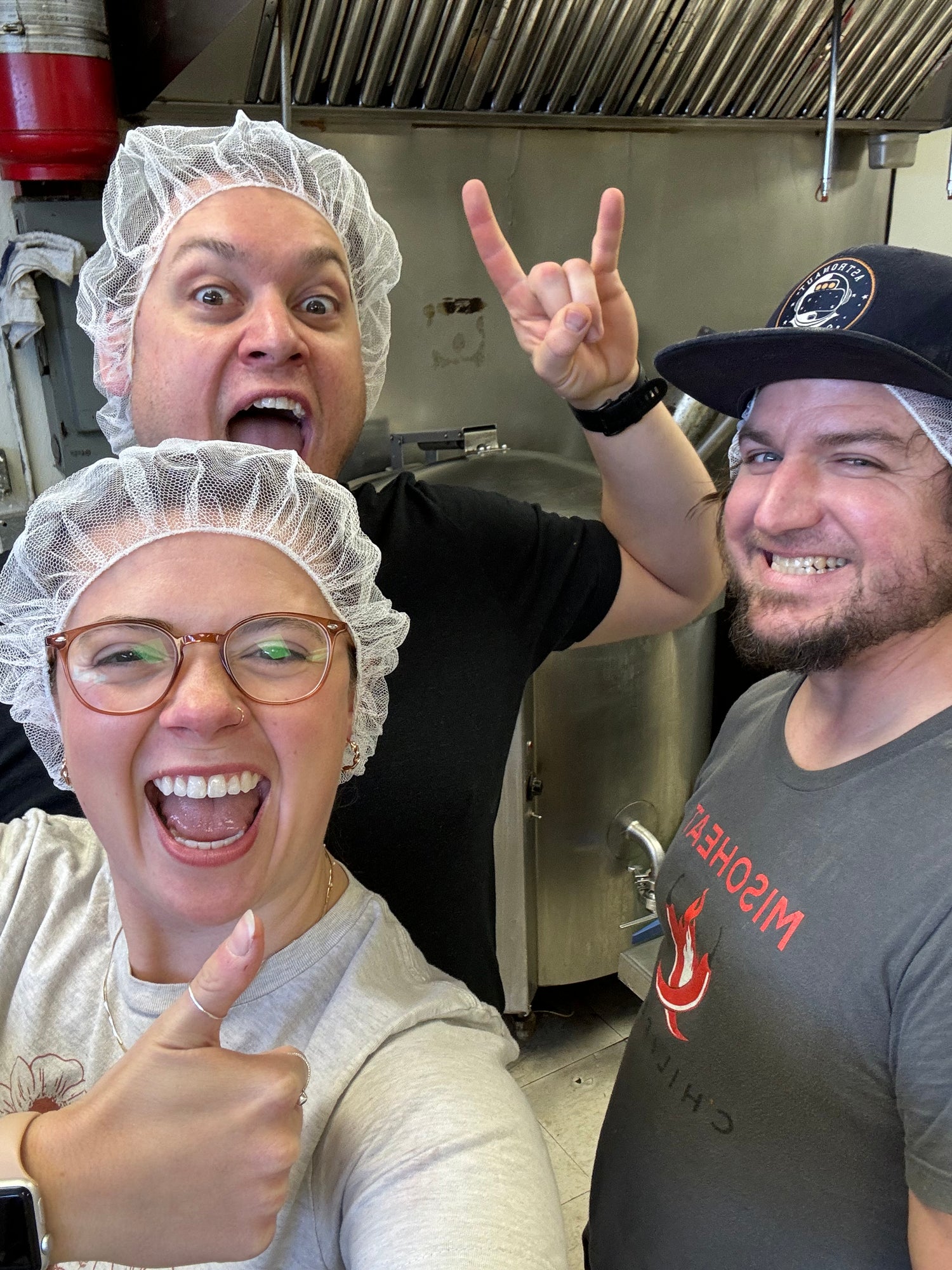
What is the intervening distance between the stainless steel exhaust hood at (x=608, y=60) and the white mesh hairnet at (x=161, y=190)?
3.38 ft

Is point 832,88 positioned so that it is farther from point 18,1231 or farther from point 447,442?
point 18,1231

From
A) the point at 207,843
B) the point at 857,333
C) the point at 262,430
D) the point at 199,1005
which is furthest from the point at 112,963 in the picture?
the point at 857,333

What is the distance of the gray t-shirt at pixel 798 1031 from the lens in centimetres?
91

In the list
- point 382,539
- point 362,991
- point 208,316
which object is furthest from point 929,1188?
point 208,316

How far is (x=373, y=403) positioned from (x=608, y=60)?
151 cm

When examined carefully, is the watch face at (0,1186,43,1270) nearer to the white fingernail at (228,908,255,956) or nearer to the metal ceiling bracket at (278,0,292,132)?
the white fingernail at (228,908,255,956)

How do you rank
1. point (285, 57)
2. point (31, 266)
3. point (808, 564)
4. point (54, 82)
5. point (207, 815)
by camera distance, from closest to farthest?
point (207, 815) → point (808, 564) → point (54, 82) → point (285, 57) → point (31, 266)

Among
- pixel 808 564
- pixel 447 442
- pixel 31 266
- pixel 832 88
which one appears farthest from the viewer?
pixel 447 442

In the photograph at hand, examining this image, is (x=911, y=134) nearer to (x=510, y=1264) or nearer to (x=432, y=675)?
(x=432, y=675)

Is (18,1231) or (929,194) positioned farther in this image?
(929,194)

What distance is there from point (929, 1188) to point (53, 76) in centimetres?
233

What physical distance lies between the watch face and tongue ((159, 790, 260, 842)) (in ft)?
0.94

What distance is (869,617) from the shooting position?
1.04m

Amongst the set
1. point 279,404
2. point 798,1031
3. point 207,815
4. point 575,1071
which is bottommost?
point 575,1071
